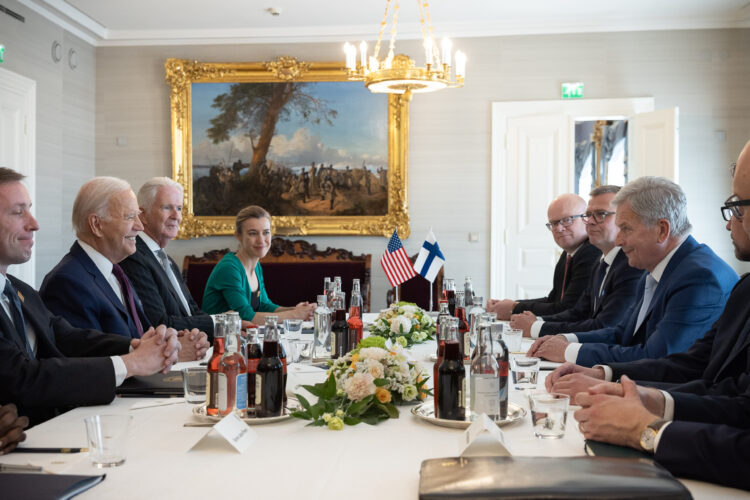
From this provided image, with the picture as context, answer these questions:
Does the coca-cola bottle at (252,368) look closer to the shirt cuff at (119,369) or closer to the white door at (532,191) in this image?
the shirt cuff at (119,369)

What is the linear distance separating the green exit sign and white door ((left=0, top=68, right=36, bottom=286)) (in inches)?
203

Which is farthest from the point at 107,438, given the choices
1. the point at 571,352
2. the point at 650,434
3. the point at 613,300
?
the point at 613,300

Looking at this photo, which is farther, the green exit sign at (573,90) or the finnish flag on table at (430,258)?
the green exit sign at (573,90)

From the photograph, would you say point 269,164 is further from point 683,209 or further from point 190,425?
point 190,425

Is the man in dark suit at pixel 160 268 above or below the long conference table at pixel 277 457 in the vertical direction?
above

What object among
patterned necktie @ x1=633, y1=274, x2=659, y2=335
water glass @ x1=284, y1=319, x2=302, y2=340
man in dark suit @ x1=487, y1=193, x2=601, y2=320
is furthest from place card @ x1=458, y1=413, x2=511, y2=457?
man in dark suit @ x1=487, y1=193, x2=601, y2=320

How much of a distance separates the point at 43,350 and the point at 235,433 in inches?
43.1

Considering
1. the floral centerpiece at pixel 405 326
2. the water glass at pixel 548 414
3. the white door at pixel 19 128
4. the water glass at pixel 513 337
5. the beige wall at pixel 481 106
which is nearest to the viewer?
the water glass at pixel 548 414

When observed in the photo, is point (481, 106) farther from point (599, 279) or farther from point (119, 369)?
point (119, 369)

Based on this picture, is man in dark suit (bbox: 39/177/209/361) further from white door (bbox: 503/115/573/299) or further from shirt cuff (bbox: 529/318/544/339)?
white door (bbox: 503/115/573/299)

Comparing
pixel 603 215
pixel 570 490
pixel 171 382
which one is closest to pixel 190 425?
Result: pixel 171 382

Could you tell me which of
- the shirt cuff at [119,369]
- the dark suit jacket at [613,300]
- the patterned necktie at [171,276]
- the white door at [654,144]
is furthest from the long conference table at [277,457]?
the white door at [654,144]

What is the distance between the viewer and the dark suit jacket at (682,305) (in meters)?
2.70

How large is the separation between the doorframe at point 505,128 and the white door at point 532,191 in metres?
0.04
